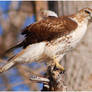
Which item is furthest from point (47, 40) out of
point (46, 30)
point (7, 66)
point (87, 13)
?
point (87, 13)

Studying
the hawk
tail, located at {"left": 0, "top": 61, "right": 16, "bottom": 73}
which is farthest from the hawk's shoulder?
tail, located at {"left": 0, "top": 61, "right": 16, "bottom": 73}

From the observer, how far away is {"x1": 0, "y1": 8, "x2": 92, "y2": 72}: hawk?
3.70 m

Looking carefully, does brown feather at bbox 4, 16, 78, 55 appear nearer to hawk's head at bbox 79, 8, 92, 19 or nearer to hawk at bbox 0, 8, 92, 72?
hawk at bbox 0, 8, 92, 72

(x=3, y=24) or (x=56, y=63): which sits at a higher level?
(x=56, y=63)

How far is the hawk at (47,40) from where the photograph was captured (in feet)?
12.1

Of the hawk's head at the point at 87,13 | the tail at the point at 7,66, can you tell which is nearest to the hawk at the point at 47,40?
the tail at the point at 7,66

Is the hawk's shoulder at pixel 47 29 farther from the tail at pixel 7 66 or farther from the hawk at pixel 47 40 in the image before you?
the tail at pixel 7 66

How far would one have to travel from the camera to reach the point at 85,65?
212 inches

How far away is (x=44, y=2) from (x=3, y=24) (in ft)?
4.55

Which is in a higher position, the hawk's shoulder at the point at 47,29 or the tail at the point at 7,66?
the hawk's shoulder at the point at 47,29

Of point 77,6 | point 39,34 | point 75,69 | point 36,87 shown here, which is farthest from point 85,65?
point 39,34

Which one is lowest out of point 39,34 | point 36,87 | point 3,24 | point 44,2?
point 36,87

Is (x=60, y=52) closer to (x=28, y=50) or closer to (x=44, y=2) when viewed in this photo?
(x=28, y=50)

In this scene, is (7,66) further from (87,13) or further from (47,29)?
(87,13)
